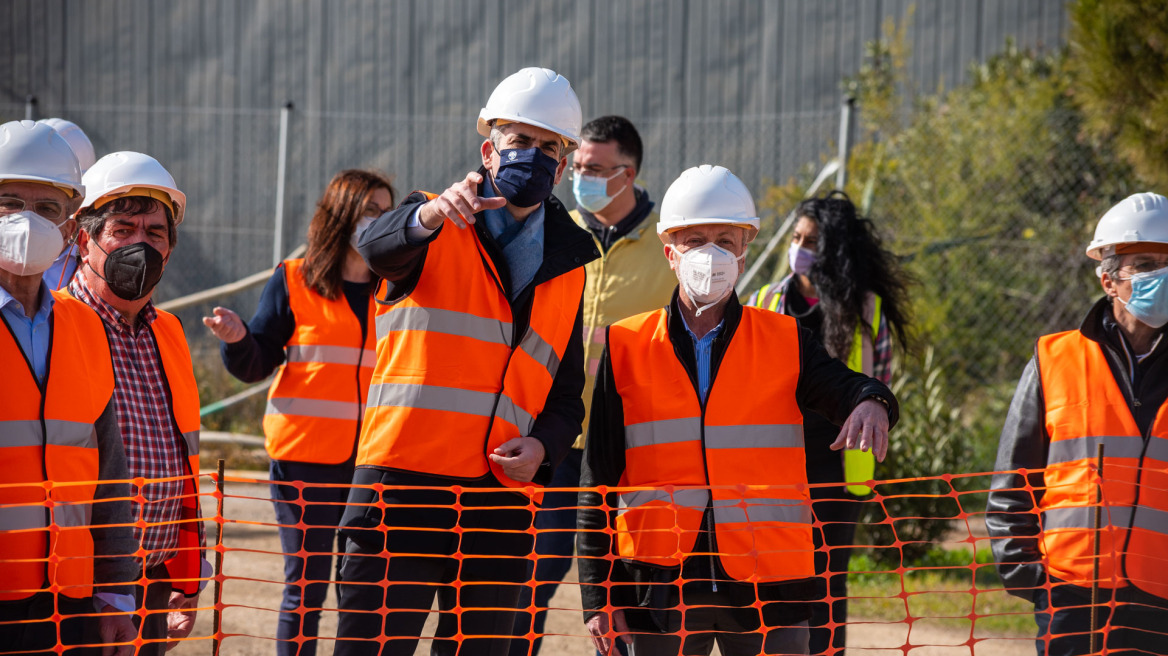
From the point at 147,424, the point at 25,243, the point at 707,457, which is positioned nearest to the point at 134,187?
the point at 25,243

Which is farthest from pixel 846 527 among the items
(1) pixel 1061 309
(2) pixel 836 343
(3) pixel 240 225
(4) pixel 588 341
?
(3) pixel 240 225

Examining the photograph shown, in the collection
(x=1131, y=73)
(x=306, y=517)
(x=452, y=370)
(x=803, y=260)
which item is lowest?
(x=306, y=517)

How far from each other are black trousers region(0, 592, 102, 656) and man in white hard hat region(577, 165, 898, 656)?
1.36m

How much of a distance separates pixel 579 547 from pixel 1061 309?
647 cm

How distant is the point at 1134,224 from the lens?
3551mm

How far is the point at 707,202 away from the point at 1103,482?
4.85ft

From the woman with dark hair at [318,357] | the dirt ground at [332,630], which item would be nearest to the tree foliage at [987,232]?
the dirt ground at [332,630]

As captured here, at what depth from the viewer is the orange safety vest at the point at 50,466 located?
8.65ft

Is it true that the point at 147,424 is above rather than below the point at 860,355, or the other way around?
below

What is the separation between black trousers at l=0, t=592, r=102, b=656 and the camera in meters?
2.61

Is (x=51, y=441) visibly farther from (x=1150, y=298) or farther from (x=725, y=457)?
(x=1150, y=298)

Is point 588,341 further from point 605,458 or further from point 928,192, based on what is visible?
point 928,192

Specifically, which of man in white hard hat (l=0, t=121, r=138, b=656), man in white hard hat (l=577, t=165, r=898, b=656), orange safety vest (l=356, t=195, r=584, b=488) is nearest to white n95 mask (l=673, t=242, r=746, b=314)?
man in white hard hat (l=577, t=165, r=898, b=656)

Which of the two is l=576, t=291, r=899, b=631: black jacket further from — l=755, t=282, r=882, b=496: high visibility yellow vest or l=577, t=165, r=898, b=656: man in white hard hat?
l=755, t=282, r=882, b=496: high visibility yellow vest
